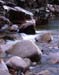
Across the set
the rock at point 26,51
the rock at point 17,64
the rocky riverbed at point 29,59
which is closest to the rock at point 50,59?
the rocky riverbed at point 29,59

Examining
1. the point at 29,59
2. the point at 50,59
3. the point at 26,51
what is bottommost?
the point at 50,59

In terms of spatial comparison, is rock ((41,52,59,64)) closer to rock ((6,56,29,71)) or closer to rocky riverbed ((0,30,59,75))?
rocky riverbed ((0,30,59,75))

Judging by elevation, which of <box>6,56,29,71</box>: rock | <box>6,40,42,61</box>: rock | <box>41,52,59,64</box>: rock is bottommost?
<box>41,52,59,64</box>: rock

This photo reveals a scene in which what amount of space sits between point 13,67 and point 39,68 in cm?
81

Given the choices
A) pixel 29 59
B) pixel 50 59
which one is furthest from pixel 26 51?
pixel 50 59

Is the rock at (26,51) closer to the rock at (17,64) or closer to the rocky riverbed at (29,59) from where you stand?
the rocky riverbed at (29,59)

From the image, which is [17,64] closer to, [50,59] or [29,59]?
[29,59]

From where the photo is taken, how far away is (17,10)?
618 inches

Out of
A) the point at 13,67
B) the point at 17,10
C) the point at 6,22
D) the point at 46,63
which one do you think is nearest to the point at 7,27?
the point at 6,22

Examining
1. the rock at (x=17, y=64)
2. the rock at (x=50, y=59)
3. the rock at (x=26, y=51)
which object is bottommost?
the rock at (x=50, y=59)

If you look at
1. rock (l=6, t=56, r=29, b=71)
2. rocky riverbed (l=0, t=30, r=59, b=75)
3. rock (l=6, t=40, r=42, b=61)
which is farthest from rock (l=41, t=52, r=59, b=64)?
rock (l=6, t=56, r=29, b=71)

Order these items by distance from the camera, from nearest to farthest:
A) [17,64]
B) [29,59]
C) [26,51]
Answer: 1. [17,64]
2. [29,59]
3. [26,51]

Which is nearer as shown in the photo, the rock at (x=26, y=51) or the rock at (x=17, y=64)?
the rock at (x=17, y=64)

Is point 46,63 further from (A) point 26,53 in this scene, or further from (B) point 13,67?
(B) point 13,67
